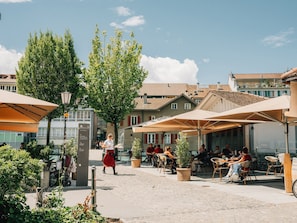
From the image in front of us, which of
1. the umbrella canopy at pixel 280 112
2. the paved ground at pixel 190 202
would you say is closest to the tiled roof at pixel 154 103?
the paved ground at pixel 190 202

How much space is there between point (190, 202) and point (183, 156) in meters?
4.26

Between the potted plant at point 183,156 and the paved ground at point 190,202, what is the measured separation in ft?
3.92

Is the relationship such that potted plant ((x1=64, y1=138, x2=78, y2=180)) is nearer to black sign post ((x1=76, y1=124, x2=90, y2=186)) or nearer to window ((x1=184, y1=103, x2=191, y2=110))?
black sign post ((x1=76, y1=124, x2=90, y2=186))

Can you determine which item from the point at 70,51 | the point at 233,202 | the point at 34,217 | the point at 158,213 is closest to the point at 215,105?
the point at 70,51

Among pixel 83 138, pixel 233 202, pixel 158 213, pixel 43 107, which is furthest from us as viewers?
pixel 83 138

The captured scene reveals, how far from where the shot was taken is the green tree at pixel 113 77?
90.1ft

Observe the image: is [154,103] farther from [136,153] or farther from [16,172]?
[16,172]

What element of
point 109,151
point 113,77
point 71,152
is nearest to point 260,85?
point 113,77

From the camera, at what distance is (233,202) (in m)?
7.57

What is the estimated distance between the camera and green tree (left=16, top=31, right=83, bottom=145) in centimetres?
2578

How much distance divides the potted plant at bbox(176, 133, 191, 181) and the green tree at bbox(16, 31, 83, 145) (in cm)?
1590

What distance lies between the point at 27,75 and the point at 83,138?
17.6 meters

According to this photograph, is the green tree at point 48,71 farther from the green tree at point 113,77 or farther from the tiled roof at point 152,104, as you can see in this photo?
the tiled roof at point 152,104

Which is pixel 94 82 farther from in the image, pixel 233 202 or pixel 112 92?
pixel 233 202
